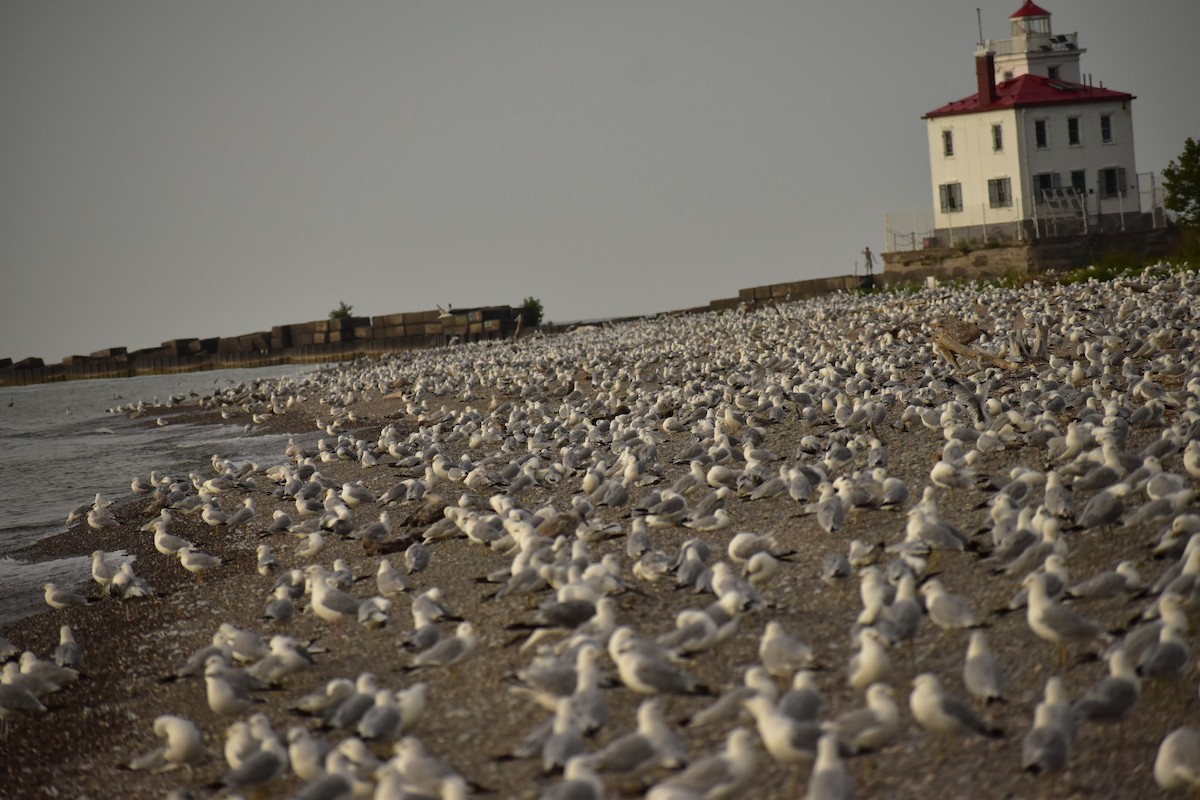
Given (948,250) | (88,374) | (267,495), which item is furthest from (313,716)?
(88,374)

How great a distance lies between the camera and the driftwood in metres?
18.8

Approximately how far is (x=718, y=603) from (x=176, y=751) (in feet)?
11.0

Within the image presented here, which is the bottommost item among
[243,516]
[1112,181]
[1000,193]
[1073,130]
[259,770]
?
[259,770]

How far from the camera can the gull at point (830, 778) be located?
529 centimetres

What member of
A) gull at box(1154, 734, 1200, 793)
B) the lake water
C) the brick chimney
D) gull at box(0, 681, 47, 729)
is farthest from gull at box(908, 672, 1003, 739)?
the brick chimney

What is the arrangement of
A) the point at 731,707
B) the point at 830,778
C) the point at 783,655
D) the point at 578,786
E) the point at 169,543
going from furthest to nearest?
the point at 169,543 < the point at 783,655 < the point at 731,707 < the point at 578,786 < the point at 830,778

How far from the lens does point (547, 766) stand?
19.7 ft

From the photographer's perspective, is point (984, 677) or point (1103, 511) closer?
point (984, 677)

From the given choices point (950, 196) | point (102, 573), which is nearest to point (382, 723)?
point (102, 573)

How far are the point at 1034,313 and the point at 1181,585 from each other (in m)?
19.2

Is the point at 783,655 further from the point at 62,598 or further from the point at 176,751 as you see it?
the point at 62,598

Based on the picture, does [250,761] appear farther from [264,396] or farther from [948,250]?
[948,250]

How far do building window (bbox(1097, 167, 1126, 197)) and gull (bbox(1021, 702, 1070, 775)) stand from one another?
168ft

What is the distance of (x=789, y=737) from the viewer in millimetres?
5699
